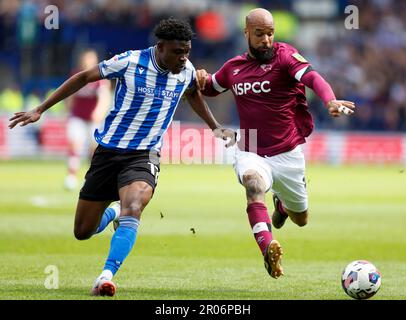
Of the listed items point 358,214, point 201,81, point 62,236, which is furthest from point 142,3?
point 201,81

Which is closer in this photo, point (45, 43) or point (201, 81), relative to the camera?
point (201, 81)

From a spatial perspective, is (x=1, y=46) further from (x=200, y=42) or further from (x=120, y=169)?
(x=120, y=169)

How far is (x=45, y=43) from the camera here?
32250 millimetres

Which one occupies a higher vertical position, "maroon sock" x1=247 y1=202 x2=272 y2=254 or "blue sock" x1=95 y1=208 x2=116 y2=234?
"maroon sock" x1=247 y1=202 x2=272 y2=254

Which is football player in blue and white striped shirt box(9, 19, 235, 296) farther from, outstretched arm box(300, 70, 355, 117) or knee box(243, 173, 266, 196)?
outstretched arm box(300, 70, 355, 117)

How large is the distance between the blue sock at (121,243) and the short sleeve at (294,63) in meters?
2.19

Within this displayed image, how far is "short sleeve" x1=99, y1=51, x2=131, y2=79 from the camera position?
8.35 m

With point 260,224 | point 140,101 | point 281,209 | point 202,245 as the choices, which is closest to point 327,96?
point 260,224

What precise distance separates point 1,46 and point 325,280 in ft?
84.9

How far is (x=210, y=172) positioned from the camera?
27.5 meters

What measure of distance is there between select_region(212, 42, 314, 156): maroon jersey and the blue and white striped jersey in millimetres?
943

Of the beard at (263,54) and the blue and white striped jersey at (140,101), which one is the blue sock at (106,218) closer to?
the blue and white striped jersey at (140,101)

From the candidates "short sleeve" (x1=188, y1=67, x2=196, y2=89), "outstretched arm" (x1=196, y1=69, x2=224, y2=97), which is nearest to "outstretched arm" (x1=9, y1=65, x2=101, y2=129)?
"short sleeve" (x1=188, y1=67, x2=196, y2=89)

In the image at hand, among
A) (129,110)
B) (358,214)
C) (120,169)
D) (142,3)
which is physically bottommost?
(358,214)
